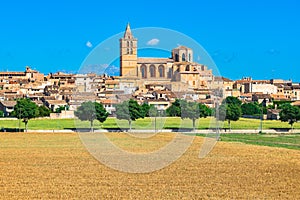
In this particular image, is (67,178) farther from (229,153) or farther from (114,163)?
(229,153)

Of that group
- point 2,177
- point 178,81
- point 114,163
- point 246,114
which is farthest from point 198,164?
point 178,81

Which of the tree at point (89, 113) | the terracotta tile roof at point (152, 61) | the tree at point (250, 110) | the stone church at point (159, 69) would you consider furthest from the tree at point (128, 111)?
the terracotta tile roof at point (152, 61)

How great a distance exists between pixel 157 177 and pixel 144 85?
108900 millimetres

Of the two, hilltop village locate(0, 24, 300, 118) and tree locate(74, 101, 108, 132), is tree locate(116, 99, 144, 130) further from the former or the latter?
hilltop village locate(0, 24, 300, 118)

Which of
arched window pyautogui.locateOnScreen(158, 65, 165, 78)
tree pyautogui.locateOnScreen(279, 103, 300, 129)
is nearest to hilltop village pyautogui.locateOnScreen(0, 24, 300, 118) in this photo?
arched window pyautogui.locateOnScreen(158, 65, 165, 78)

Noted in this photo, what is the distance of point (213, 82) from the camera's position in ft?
468

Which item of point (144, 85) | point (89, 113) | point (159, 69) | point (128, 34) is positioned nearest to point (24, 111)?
point (89, 113)

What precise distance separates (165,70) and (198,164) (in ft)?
400

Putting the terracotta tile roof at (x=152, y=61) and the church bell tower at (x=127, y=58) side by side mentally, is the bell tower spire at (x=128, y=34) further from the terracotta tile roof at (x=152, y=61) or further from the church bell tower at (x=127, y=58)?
the terracotta tile roof at (x=152, y=61)

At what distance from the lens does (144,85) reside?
133m

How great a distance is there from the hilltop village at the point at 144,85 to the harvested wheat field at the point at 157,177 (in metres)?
67.2

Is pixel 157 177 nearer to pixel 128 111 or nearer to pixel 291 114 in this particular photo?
pixel 128 111

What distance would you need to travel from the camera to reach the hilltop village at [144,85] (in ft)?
368

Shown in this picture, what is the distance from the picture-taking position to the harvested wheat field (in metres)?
20.4
